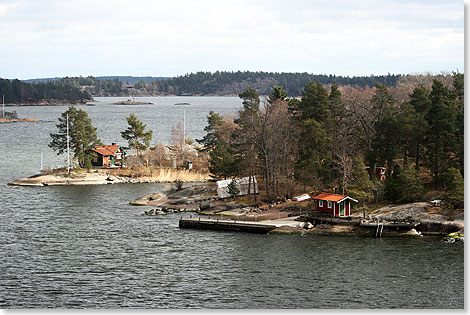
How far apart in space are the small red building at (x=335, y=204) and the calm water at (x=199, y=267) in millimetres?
5083

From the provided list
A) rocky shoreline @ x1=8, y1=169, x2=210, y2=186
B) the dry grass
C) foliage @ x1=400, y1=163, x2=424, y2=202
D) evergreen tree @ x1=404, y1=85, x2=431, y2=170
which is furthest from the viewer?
the dry grass

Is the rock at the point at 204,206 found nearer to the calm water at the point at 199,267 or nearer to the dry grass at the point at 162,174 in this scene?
the calm water at the point at 199,267

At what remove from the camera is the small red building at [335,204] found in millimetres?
60963

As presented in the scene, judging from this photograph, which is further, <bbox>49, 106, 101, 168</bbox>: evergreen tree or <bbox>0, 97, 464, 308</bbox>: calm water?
<bbox>49, 106, 101, 168</bbox>: evergreen tree

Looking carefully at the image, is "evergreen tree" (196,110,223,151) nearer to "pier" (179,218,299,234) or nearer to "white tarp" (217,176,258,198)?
"white tarp" (217,176,258,198)

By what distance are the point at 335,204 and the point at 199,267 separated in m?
18.9

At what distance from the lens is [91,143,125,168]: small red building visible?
4013 inches

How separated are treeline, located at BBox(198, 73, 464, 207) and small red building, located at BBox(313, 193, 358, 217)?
4.86ft

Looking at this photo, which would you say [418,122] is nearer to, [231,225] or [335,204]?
[335,204]

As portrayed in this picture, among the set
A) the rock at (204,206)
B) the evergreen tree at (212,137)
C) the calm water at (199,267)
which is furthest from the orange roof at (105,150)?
the rock at (204,206)

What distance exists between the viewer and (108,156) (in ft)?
336

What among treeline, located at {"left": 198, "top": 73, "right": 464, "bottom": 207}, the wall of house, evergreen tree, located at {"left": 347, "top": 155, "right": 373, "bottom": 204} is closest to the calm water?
the wall of house

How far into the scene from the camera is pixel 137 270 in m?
45.9

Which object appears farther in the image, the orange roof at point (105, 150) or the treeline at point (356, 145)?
the orange roof at point (105, 150)
